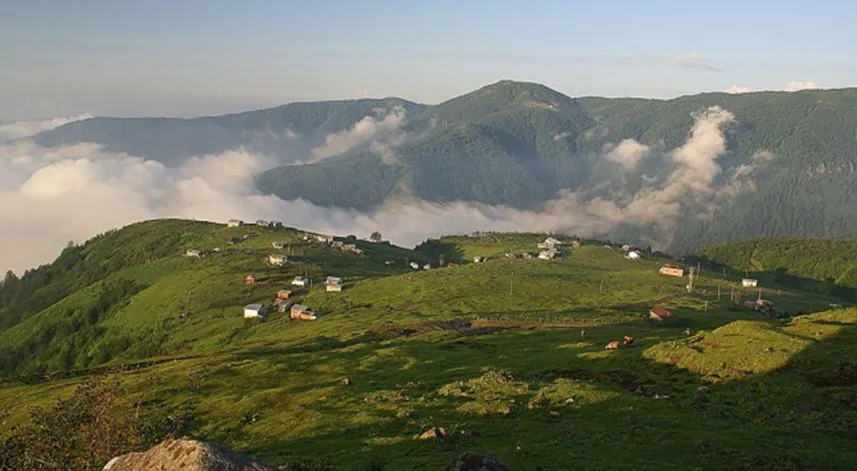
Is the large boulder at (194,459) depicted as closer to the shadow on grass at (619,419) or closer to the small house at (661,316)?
the shadow on grass at (619,419)

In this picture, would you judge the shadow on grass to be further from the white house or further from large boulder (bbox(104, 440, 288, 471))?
the white house

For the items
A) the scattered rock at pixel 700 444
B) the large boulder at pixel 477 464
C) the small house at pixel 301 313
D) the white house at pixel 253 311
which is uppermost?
A: the large boulder at pixel 477 464

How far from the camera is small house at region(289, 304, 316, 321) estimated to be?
17075 cm

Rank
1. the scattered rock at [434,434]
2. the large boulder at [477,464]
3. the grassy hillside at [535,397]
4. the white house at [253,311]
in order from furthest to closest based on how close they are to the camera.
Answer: the white house at [253,311] < the scattered rock at [434,434] < the grassy hillside at [535,397] < the large boulder at [477,464]

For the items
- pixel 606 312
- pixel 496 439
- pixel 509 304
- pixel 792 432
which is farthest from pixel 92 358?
pixel 792 432

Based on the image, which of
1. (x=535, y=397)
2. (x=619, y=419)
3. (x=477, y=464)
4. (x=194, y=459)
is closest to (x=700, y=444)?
(x=619, y=419)

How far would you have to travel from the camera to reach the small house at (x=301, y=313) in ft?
560

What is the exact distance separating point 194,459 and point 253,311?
→ 16727 centimetres

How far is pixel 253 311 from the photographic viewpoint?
182 m

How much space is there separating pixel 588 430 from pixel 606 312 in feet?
393

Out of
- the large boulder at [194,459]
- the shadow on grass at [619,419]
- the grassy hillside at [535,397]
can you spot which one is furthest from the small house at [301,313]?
the large boulder at [194,459]

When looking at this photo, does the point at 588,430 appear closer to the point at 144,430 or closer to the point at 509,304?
the point at 144,430

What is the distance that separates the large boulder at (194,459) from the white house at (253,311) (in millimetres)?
163891

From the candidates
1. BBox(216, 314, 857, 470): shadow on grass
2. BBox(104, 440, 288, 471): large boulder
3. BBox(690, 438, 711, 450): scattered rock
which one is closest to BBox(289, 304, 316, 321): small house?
BBox(216, 314, 857, 470): shadow on grass
